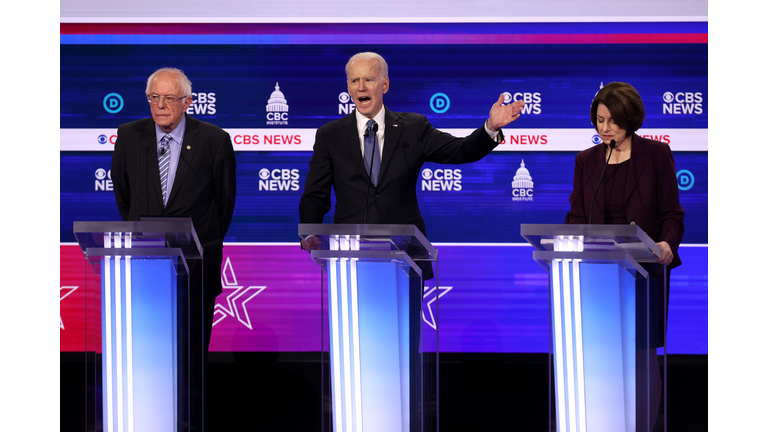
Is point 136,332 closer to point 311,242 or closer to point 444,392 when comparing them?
point 311,242

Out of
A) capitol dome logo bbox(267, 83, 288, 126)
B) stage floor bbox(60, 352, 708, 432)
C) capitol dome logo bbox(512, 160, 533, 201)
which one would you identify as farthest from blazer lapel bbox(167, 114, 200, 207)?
capitol dome logo bbox(512, 160, 533, 201)

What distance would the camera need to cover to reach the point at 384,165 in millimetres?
2914

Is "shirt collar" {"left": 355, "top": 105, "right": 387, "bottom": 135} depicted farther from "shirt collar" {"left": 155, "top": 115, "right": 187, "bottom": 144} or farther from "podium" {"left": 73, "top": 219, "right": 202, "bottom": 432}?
"podium" {"left": 73, "top": 219, "right": 202, "bottom": 432}

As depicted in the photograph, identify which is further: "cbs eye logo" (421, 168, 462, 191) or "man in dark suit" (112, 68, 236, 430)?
"cbs eye logo" (421, 168, 462, 191)

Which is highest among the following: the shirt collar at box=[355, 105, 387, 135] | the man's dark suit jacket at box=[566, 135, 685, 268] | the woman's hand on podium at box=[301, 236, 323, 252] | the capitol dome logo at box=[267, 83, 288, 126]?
the capitol dome logo at box=[267, 83, 288, 126]

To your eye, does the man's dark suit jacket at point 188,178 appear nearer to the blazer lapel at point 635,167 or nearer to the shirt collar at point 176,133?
the shirt collar at point 176,133

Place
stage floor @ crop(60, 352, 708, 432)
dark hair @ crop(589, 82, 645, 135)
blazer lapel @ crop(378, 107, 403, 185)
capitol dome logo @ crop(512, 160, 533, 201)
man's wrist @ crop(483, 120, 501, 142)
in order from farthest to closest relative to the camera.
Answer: capitol dome logo @ crop(512, 160, 533, 201), stage floor @ crop(60, 352, 708, 432), blazer lapel @ crop(378, 107, 403, 185), man's wrist @ crop(483, 120, 501, 142), dark hair @ crop(589, 82, 645, 135)

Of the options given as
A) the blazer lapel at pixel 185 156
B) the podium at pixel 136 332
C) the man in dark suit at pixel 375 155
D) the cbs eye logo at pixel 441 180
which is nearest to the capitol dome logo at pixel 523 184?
the cbs eye logo at pixel 441 180

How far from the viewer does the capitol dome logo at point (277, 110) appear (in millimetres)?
4488

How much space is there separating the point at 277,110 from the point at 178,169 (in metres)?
1.69

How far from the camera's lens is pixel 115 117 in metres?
4.50

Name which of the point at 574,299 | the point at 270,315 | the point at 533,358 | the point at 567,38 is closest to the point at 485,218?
the point at 533,358

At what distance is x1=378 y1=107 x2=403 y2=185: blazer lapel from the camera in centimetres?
291

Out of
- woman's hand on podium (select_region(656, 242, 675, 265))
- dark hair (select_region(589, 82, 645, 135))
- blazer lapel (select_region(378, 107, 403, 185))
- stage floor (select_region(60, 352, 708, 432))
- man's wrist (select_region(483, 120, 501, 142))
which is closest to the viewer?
woman's hand on podium (select_region(656, 242, 675, 265))
